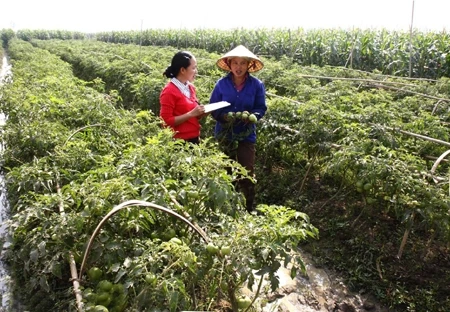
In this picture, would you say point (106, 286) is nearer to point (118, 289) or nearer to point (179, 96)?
point (118, 289)

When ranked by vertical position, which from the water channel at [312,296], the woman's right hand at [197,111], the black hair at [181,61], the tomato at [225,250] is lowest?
the water channel at [312,296]

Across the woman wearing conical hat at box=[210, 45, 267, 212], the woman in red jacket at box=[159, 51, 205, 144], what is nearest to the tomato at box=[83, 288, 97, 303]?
the woman in red jacket at box=[159, 51, 205, 144]

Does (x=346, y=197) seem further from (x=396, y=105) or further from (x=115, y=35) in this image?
(x=115, y=35)

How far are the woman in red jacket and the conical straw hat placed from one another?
1.19ft

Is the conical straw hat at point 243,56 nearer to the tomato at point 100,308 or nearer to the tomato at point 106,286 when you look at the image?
the tomato at point 106,286

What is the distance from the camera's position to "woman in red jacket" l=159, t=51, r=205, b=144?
11.9 feet

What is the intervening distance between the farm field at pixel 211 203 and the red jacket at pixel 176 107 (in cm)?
18

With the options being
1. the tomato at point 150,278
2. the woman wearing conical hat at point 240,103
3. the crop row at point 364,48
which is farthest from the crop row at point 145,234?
the crop row at point 364,48

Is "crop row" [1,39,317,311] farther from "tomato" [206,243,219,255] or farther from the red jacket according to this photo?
the red jacket

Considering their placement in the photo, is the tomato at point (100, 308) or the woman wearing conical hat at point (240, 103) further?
the woman wearing conical hat at point (240, 103)

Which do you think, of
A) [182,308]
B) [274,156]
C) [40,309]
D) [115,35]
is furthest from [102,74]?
[115,35]

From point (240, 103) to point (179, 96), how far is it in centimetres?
60

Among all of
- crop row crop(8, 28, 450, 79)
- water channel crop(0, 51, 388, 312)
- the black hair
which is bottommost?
water channel crop(0, 51, 388, 312)

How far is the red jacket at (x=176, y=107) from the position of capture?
3.67 m
